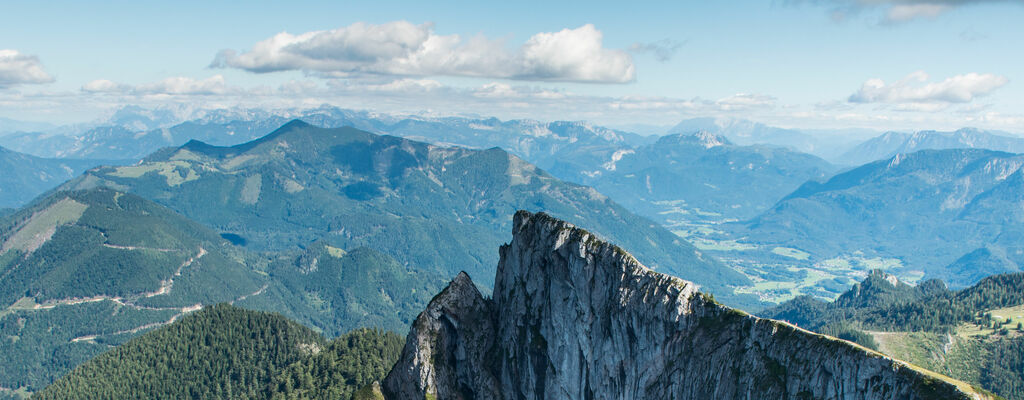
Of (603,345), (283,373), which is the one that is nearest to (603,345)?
(603,345)

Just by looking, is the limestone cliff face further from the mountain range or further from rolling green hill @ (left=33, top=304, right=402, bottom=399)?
rolling green hill @ (left=33, top=304, right=402, bottom=399)

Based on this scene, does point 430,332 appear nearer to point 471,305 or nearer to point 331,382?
point 471,305

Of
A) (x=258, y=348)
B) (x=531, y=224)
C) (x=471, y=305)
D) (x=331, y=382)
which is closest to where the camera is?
(x=531, y=224)

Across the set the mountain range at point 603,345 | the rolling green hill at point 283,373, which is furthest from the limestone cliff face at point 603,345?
the rolling green hill at point 283,373

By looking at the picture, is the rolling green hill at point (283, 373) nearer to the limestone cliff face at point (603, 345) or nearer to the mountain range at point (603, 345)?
the limestone cliff face at point (603, 345)

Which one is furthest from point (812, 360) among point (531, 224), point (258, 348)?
point (258, 348)

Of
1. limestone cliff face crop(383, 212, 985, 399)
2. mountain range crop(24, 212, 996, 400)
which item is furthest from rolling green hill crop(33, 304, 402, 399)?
mountain range crop(24, 212, 996, 400)

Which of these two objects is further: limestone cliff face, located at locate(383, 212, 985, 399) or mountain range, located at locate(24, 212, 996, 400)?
limestone cliff face, located at locate(383, 212, 985, 399)

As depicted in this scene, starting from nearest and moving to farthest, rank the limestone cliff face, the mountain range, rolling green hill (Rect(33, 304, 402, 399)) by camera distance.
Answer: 1. the mountain range
2. the limestone cliff face
3. rolling green hill (Rect(33, 304, 402, 399))
